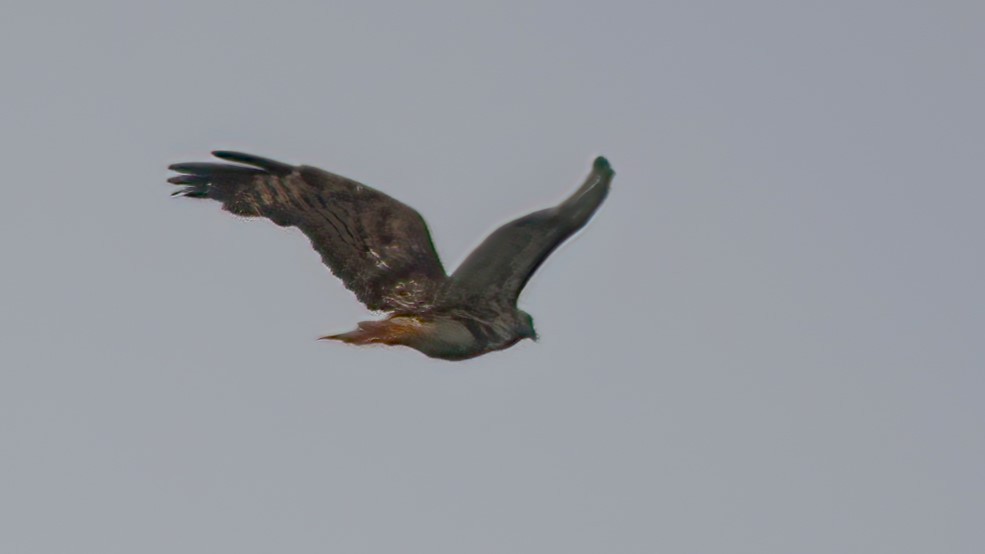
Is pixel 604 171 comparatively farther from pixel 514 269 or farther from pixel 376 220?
pixel 376 220

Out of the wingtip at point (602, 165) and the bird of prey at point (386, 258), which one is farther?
the bird of prey at point (386, 258)

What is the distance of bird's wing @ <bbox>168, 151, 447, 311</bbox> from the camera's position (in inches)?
512

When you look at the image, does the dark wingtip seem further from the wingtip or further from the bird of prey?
the wingtip

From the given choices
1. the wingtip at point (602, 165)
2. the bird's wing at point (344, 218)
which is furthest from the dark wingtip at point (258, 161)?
the wingtip at point (602, 165)

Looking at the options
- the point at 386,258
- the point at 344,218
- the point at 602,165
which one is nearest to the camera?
the point at 602,165

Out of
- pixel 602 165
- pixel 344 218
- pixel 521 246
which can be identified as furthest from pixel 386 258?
pixel 602 165

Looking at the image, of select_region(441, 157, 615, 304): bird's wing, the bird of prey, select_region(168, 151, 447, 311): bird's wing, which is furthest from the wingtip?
select_region(168, 151, 447, 311): bird's wing

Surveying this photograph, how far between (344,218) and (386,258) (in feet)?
1.55

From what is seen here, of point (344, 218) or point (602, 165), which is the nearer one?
point (602, 165)

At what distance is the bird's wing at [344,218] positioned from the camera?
1300 cm

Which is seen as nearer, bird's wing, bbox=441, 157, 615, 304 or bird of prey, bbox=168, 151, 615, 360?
bird's wing, bbox=441, 157, 615, 304

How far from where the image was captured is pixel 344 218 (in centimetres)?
1316

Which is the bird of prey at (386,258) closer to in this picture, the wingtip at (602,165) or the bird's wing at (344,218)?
the bird's wing at (344,218)

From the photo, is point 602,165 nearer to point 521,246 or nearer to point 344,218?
point 521,246
